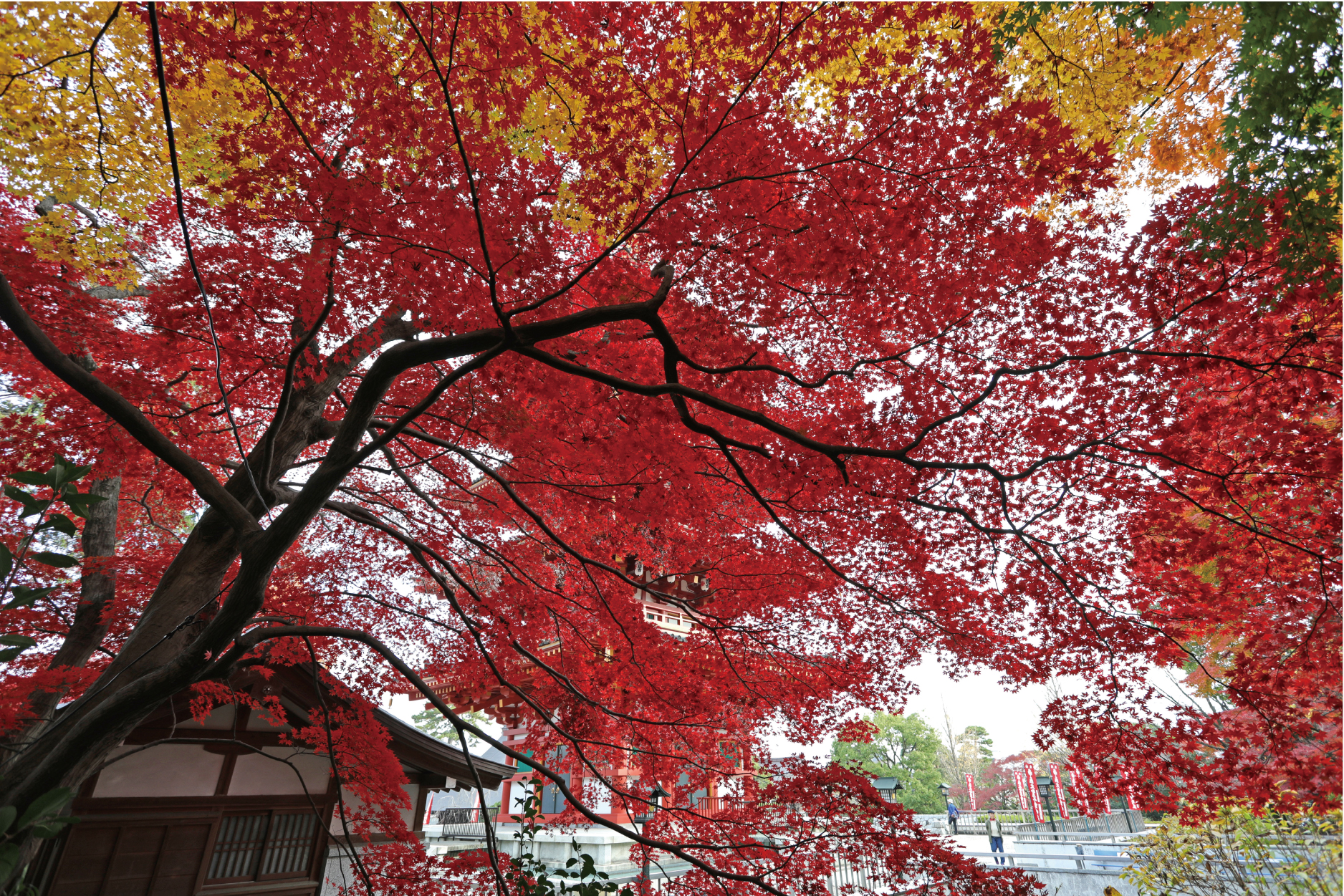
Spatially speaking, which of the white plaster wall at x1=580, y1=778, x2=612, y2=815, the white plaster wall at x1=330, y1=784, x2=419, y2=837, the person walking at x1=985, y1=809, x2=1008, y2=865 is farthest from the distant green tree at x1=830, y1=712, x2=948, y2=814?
the white plaster wall at x1=330, y1=784, x2=419, y2=837

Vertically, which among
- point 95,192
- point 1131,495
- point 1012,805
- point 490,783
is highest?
point 95,192

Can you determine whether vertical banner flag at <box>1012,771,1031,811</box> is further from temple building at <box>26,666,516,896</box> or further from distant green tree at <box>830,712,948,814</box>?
temple building at <box>26,666,516,896</box>

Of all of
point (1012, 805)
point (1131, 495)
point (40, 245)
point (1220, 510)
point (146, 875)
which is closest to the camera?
point (1220, 510)

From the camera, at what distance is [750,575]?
30.8 feet

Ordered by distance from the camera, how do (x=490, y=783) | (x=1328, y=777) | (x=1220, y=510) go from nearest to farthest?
(x=1328, y=777), (x=1220, y=510), (x=490, y=783)

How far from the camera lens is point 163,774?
7543 millimetres

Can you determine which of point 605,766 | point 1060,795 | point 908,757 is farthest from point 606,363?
point 908,757

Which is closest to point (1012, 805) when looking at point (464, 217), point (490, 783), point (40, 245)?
point (490, 783)

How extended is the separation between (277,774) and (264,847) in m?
0.89

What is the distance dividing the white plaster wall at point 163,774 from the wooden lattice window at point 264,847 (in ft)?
2.12

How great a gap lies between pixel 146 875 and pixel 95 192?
26.4 feet

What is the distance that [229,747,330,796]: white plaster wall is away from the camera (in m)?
8.12

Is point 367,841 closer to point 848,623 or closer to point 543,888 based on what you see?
point 543,888

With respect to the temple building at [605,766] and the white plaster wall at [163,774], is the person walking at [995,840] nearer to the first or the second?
the temple building at [605,766]
